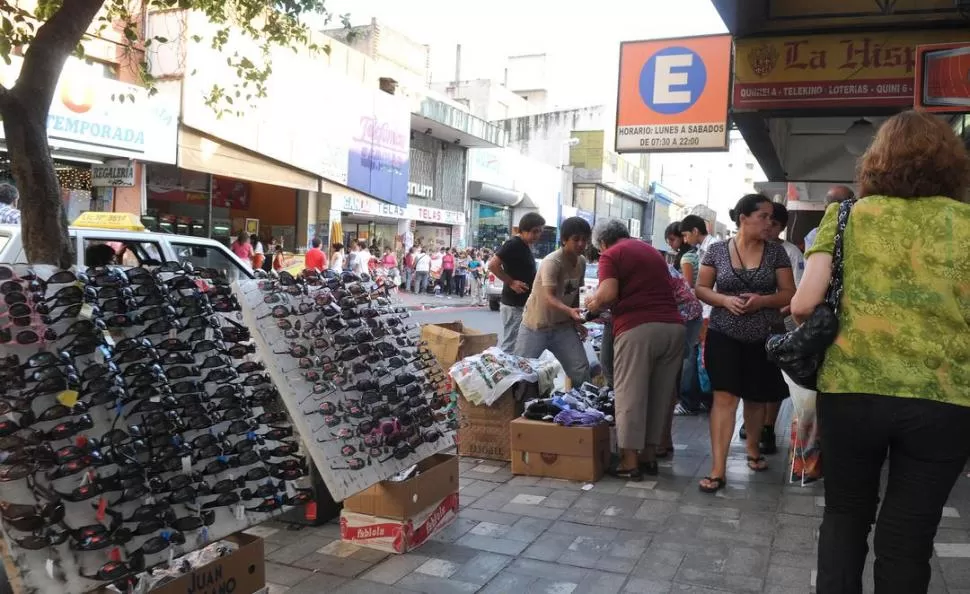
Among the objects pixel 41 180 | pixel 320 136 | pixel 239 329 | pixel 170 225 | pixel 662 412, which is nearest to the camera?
pixel 239 329

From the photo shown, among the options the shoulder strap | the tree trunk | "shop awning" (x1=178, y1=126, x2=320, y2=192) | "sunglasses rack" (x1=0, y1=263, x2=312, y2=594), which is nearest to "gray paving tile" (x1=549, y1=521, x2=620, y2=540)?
"sunglasses rack" (x1=0, y1=263, x2=312, y2=594)

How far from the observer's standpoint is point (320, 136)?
69.1 ft

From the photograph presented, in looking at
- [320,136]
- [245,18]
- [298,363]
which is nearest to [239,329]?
[298,363]

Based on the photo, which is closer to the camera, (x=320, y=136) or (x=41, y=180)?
(x=41, y=180)

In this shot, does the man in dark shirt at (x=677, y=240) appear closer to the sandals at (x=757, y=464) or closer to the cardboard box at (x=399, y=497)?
the sandals at (x=757, y=464)

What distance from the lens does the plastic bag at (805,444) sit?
4871 mm

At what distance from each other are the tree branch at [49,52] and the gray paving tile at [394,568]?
8.92 ft

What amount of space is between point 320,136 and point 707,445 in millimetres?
17274

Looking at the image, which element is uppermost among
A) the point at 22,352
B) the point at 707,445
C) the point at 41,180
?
the point at 41,180

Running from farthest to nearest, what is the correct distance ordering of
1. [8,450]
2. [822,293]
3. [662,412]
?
[662,412], [822,293], [8,450]

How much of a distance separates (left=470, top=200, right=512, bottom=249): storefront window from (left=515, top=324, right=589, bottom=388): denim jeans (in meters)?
26.7

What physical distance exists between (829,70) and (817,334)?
4726mm

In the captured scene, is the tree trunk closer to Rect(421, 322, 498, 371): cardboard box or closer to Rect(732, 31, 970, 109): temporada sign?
Rect(421, 322, 498, 371): cardboard box

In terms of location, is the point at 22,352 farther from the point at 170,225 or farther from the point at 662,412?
the point at 170,225
